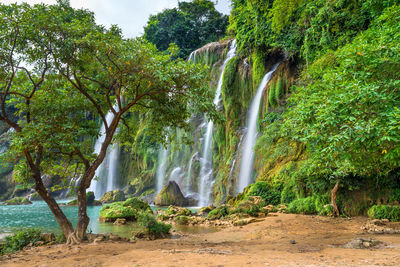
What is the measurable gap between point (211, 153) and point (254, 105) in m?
6.93

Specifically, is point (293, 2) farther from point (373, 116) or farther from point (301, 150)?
A: point (373, 116)

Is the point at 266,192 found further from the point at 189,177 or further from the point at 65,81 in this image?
the point at 189,177

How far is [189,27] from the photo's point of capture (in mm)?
40219

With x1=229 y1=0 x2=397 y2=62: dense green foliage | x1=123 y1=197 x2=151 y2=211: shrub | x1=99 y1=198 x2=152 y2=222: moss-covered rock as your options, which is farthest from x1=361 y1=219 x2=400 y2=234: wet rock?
x1=123 y1=197 x2=151 y2=211: shrub

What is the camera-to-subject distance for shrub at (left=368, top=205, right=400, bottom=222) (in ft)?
29.4

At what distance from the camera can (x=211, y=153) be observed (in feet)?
86.1

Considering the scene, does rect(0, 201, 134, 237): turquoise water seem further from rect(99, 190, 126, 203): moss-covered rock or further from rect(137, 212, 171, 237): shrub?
rect(99, 190, 126, 203): moss-covered rock

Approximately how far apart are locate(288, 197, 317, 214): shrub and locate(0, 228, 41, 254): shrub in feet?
31.8

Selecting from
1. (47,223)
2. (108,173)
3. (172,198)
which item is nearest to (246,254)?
(47,223)

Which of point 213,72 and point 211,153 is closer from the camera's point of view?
point 211,153

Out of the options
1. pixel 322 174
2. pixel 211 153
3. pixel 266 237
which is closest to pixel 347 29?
pixel 322 174

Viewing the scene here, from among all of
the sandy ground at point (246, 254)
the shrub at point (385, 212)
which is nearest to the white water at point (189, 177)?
the shrub at point (385, 212)

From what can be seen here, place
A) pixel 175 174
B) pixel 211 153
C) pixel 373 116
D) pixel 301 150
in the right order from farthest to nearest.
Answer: pixel 175 174 < pixel 211 153 < pixel 301 150 < pixel 373 116

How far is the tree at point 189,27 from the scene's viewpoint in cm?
3981
